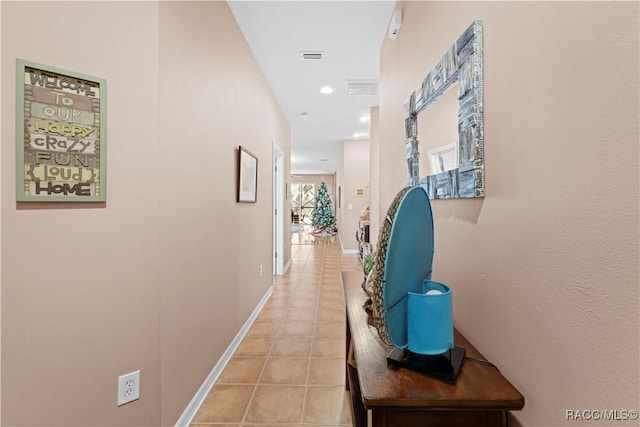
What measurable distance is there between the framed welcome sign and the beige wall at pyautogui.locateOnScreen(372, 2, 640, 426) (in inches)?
56.6

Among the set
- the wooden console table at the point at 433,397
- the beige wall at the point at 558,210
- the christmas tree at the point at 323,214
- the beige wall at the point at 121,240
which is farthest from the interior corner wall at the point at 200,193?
the christmas tree at the point at 323,214

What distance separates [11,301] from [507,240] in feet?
5.26

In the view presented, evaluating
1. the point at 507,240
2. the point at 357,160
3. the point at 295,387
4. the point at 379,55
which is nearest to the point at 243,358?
the point at 295,387

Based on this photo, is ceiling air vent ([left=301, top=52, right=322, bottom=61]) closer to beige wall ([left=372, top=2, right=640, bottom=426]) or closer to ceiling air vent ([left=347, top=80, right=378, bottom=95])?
ceiling air vent ([left=347, top=80, right=378, bottom=95])

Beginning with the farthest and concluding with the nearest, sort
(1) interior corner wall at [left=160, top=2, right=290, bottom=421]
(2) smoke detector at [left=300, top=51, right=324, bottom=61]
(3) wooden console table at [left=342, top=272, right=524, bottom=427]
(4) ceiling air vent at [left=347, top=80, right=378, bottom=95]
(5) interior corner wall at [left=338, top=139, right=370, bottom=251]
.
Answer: (5) interior corner wall at [left=338, top=139, right=370, bottom=251] < (4) ceiling air vent at [left=347, top=80, right=378, bottom=95] < (2) smoke detector at [left=300, top=51, right=324, bottom=61] < (1) interior corner wall at [left=160, top=2, right=290, bottom=421] < (3) wooden console table at [left=342, top=272, right=524, bottom=427]

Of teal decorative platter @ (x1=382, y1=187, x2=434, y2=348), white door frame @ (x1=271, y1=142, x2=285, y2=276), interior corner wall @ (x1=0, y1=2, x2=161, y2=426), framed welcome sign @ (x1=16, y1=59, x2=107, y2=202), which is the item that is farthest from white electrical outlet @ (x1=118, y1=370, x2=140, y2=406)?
white door frame @ (x1=271, y1=142, x2=285, y2=276)

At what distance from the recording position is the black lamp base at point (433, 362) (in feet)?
2.58

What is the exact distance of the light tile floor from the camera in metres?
1.71

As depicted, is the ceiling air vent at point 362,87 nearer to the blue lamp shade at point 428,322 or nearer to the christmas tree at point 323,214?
the blue lamp shade at point 428,322

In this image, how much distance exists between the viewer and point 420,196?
83 centimetres

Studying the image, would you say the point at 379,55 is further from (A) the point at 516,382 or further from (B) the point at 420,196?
(A) the point at 516,382

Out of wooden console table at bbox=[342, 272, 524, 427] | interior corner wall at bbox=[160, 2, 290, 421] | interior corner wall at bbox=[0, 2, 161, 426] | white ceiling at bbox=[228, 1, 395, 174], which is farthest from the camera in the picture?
white ceiling at bbox=[228, 1, 395, 174]

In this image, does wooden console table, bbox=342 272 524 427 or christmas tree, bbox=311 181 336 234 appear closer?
wooden console table, bbox=342 272 524 427

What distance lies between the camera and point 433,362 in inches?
32.6
